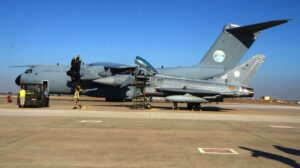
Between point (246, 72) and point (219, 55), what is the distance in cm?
582

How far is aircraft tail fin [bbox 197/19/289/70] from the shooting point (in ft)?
82.6

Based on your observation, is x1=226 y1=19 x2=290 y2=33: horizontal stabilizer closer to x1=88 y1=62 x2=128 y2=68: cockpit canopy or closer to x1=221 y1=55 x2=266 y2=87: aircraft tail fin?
x1=221 y1=55 x2=266 y2=87: aircraft tail fin

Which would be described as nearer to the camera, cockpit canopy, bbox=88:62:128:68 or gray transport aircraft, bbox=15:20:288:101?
gray transport aircraft, bbox=15:20:288:101

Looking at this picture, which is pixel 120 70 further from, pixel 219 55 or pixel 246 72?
pixel 246 72

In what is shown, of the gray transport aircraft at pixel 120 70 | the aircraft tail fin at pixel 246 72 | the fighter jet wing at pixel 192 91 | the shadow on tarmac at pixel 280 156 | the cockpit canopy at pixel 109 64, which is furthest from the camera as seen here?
the cockpit canopy at pixel 109 64

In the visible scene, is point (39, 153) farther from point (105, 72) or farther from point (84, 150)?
point (105, 72)

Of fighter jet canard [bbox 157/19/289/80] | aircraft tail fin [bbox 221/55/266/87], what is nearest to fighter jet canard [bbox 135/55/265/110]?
aircraft tail fin [bbox 221/55/266/87]

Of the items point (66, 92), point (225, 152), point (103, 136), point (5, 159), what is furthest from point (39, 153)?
point (66, 92)

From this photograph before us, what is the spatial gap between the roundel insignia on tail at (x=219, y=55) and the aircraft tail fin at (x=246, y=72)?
5.05 meters

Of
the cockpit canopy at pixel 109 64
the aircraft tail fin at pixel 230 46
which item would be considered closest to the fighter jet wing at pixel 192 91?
the aircraft tail fin at pixel 230 46

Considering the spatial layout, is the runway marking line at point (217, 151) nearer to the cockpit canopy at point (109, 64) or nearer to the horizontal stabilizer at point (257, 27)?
the horizontal stabilizer at point (257, 27)

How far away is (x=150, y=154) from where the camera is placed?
550 centimetres

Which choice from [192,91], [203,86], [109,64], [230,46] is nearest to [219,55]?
[230,46]

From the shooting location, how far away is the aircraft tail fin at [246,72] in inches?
794
